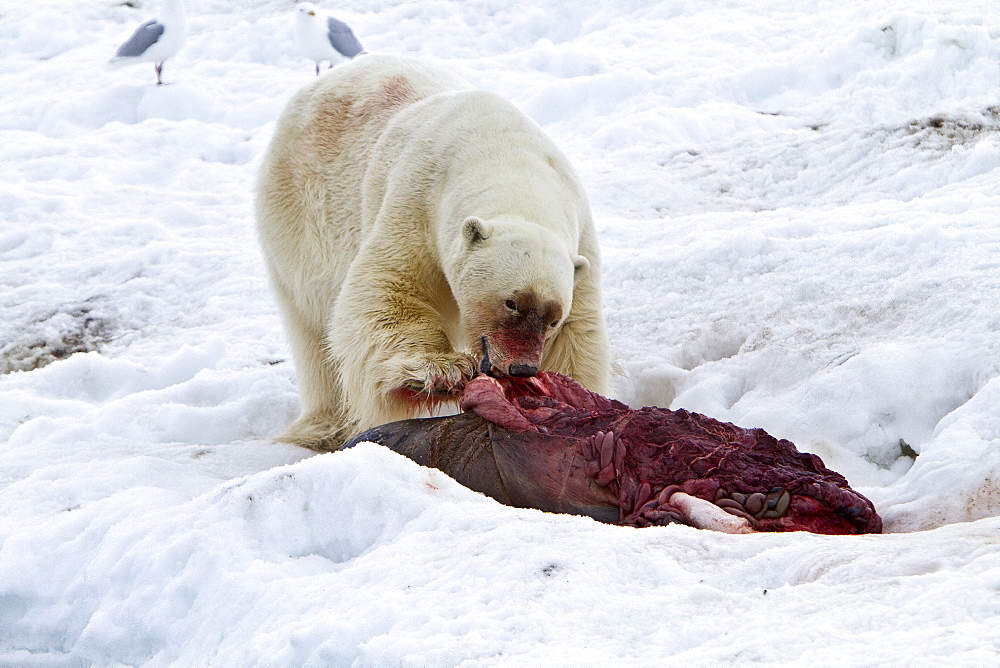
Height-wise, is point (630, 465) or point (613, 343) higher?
point (630, 465)

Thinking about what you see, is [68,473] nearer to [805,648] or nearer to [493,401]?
[493,401]

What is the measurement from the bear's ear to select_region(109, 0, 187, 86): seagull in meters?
8.69

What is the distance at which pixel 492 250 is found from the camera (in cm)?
416

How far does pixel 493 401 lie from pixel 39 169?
24.8 feet

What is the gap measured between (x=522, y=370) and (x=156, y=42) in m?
9.21

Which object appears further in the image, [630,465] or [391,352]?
[391,352]

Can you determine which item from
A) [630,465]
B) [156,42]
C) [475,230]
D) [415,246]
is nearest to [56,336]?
[415,246]

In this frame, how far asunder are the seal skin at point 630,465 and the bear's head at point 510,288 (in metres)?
0.44

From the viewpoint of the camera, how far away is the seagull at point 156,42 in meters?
11.6

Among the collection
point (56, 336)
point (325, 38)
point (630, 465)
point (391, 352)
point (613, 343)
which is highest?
point (630, 465)

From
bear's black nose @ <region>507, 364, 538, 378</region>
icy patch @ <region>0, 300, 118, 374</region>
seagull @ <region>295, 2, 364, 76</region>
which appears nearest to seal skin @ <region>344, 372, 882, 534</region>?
bear's black nose @ <region>507, 364, 538, 378</region>

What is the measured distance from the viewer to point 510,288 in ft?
13.6

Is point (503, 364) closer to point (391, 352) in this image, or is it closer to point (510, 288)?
point (510, 288)

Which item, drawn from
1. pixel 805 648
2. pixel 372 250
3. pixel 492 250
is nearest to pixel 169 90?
pixel 372 250
